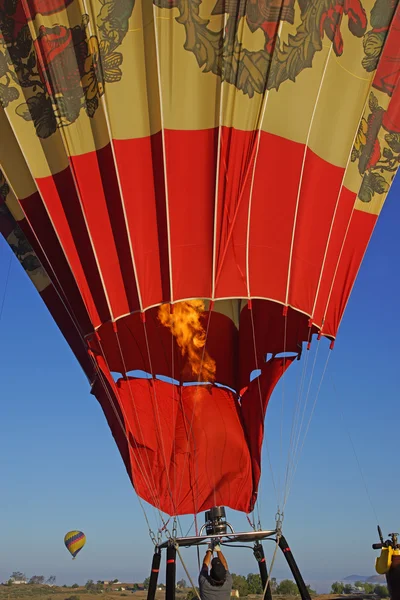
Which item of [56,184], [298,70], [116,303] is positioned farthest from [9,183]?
[298,70]

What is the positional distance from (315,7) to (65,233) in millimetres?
4147

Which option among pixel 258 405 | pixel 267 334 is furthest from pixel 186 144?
pixel 258 405

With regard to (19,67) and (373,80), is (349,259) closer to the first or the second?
(373,80)

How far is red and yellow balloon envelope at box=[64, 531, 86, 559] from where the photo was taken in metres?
22.8

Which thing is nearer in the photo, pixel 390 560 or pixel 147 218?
pixel 390 560

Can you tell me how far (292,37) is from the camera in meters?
7.91

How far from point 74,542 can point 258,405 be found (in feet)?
50.9

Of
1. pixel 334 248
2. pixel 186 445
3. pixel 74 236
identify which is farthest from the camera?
pixel 186 445

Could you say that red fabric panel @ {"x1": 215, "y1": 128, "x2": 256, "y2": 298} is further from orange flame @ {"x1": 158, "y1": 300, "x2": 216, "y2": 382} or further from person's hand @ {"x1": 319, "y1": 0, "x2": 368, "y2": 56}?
orange flame @ {"x1": 158, "y1": 300, "x2": 216, "y2": 382}

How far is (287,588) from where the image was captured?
24875 millimetres

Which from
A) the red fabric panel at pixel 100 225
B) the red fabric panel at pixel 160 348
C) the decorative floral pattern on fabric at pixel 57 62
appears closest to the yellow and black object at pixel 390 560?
the red fabric panel at pixel 100 225

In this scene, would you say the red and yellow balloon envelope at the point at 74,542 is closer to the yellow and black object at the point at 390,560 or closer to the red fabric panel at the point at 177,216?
the red fabric panel at the point at 177,216

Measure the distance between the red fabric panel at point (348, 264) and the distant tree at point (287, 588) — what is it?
18.0 meters

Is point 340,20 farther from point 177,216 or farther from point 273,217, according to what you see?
point 177,216
